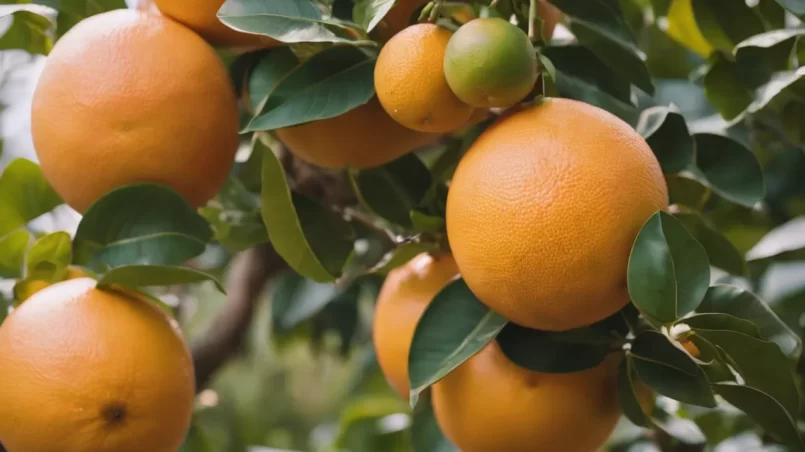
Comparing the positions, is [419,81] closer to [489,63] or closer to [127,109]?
[489,63]

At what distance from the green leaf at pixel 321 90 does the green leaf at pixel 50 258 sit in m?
0.20

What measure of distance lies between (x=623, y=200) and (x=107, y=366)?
369 mm

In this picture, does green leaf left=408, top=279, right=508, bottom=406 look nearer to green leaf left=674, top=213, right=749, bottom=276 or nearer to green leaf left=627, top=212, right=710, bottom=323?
green leaf left=627, top=212, right=710, bottom=323

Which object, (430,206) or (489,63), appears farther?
(430,206)

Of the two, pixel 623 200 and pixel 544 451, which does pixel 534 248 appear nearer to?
pixel 623 200

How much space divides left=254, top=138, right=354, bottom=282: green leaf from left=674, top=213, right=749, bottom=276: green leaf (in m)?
0.30

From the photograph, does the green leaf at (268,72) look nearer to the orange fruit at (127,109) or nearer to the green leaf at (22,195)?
the orange fruit at (127,109)

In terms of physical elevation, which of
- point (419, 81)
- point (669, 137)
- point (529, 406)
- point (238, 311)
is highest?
point (419, 81)

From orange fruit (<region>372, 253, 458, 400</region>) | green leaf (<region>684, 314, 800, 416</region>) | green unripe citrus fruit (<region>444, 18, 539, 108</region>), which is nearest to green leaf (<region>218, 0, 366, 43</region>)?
green unripe citrus fruit (<region>444, 18, 539, 108</region>)

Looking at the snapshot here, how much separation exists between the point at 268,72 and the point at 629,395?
0.37 m

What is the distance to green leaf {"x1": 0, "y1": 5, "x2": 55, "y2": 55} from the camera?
2.45 feet

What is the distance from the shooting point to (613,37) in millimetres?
653

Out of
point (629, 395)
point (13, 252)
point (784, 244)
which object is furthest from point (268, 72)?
point (784, 244)

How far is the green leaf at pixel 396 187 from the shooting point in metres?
0.73
